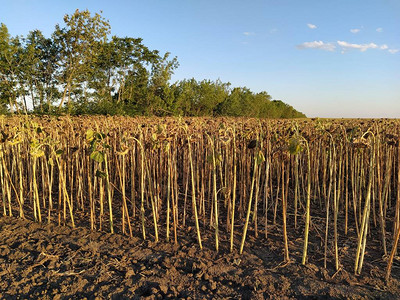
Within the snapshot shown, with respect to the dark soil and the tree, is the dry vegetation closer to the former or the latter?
the dark soil

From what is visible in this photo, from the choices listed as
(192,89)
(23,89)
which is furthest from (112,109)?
(192,89)

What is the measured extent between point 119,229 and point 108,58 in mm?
33234

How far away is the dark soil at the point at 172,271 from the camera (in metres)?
2.34

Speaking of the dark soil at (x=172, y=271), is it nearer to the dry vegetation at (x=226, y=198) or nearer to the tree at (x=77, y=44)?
the dry vegetation at (x=226, y=198)

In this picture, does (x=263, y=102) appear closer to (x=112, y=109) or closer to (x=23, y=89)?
(x=112, y=109)

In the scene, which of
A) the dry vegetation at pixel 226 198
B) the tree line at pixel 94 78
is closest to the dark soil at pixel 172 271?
the dry vegetation at pixel 226 198

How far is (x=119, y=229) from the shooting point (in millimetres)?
3621

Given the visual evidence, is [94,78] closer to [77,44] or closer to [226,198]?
[77,44]

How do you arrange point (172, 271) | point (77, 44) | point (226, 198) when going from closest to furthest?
1. point (172, 271)
2. point (226, 198)
3. point (77, 44)

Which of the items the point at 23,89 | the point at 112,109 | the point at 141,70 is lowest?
the point at 112,109

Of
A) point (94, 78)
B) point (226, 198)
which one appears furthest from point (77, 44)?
point (226, 198)

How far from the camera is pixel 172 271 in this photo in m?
2.63

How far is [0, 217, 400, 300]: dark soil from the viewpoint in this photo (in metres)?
2.34

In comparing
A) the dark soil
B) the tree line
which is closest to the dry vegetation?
the dark soil
